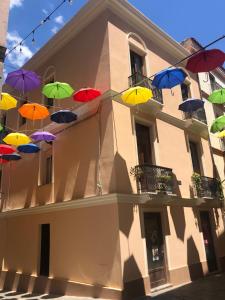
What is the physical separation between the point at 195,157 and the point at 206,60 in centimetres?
823

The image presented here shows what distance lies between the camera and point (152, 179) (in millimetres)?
11133

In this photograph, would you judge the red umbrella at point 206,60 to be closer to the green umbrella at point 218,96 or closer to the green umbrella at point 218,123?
the green umbrella at point 218,96

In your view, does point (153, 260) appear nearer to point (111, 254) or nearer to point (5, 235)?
point (111, 254)

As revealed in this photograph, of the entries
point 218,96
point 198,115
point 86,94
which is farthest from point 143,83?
point 198,115

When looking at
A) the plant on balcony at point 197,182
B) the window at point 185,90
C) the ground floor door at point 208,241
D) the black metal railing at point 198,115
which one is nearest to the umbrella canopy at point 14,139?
the plant on balcony at point 197,182

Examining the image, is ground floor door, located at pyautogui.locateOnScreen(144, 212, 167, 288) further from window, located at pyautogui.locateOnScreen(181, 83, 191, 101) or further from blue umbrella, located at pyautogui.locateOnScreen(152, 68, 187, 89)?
window, located at pyautogui.locateOnScreen(181, 83, 191, 101)

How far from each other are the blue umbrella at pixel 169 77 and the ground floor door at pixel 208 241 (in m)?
7.53

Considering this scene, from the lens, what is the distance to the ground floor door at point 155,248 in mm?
10645

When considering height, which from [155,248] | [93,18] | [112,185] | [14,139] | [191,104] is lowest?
[155,248]

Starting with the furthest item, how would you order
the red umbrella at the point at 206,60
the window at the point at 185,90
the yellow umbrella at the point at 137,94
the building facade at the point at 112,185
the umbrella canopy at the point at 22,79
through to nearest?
the window at the point at 185,90 → the umbrella canopy at the point at 22,79 → the building facade at the point at 112,185 → the yellow umbrella at the point at 137,94 → the red umbrella at the point at 206,60

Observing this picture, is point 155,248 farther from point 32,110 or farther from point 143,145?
point 32,110

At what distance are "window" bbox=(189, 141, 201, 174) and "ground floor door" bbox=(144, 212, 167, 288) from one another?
4534 millimetres

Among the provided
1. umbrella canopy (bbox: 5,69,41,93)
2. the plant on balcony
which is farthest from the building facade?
umbrella canopy (bbox: 5,69,41,93)

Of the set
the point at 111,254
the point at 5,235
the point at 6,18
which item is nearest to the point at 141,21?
the point at 6,18
